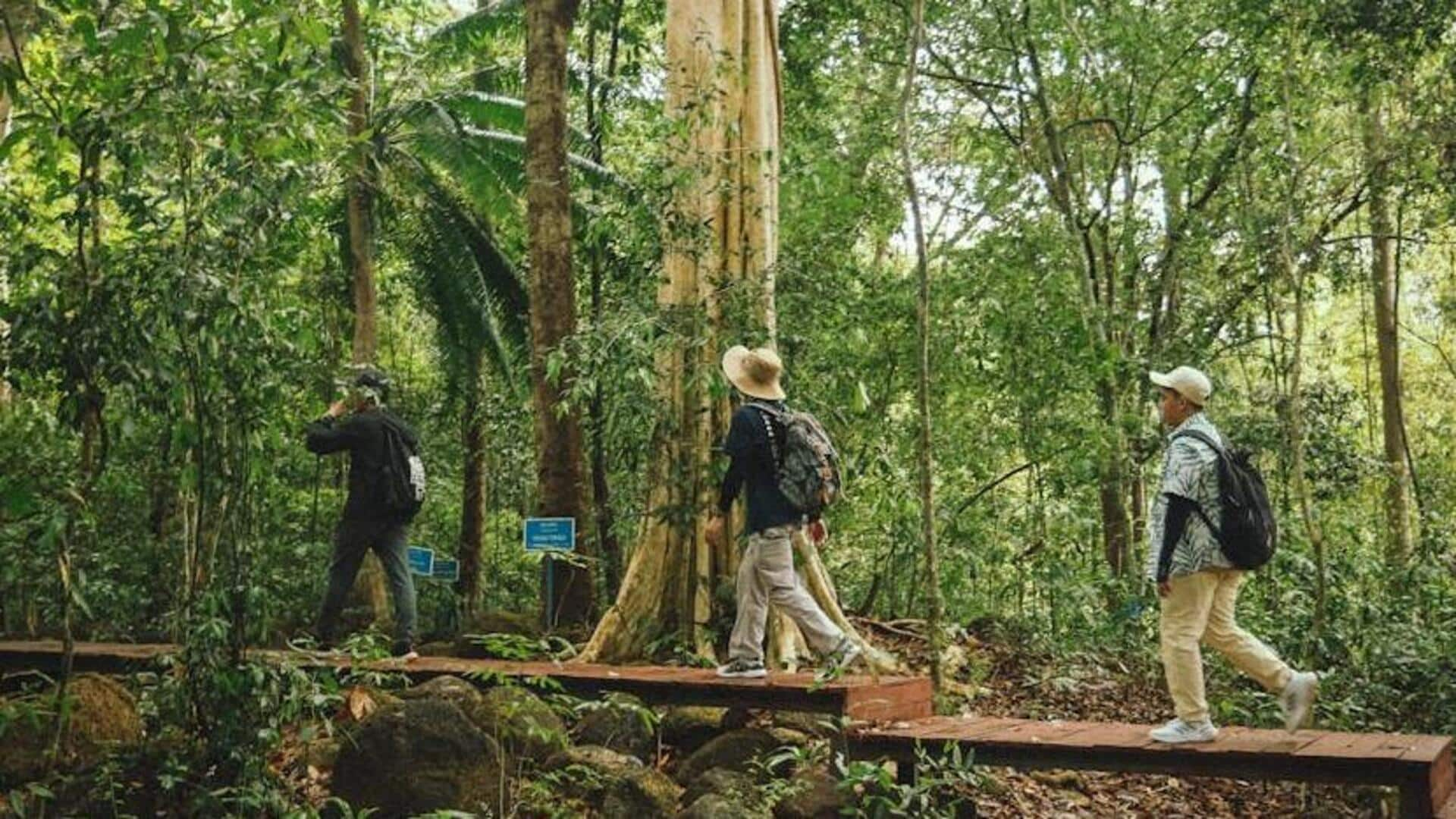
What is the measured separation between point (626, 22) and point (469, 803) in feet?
35.2

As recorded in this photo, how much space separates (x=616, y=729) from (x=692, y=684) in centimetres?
57

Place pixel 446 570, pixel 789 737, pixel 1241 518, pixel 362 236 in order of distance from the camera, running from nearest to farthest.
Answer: pixel 1241 518 → pixel 789 737 → pixel 446 570 → pixel 362 236

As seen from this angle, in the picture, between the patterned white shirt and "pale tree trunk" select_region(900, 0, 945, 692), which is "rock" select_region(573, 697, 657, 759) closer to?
"pale tree trunk" select_region(900, 0, 945, 692)

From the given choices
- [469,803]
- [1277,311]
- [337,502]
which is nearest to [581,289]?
[337,502]

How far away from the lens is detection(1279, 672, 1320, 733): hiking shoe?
6.12 metres

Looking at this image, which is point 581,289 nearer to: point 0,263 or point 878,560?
point 878,560

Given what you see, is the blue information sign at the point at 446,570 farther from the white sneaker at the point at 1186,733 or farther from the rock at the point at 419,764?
the white sneaker at the point at 1186,733

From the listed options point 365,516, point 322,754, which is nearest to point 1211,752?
point 322,754

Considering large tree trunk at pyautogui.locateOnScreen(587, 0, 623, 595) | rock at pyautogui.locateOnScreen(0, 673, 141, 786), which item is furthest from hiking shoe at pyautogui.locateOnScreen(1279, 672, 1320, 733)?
large tree trunk at pyautogui.locateOnScreen(587, 0, 623, 595)

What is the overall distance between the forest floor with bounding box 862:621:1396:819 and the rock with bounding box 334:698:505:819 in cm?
246

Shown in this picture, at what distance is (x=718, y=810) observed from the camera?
5.83 meters

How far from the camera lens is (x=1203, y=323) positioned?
14172 mm

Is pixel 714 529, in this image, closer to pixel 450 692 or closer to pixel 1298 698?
pixel 450 692

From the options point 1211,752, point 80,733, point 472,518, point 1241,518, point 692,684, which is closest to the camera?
point 1211,752
